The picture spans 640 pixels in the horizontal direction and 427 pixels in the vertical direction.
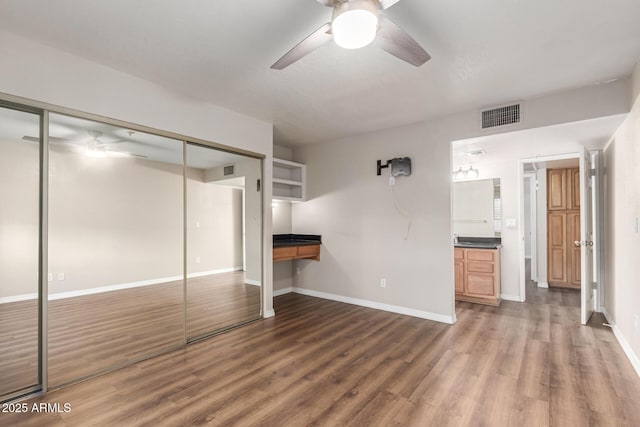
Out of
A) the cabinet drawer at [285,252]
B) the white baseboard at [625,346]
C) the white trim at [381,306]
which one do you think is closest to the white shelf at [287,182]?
the cabinet drawer at [285,252]

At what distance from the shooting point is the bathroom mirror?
514cm

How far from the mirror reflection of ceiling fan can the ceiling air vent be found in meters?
3.70

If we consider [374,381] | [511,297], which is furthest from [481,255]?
[374,381]

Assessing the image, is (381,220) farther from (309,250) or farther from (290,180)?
(290,180)

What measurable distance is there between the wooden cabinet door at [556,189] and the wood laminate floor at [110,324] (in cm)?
593

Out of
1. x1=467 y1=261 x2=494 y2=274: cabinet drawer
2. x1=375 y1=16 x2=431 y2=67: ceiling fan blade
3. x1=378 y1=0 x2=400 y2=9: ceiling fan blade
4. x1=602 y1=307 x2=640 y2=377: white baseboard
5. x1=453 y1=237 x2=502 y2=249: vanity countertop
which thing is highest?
x1=378 y1=0 x2=400 y2=9: ceiling fan blade

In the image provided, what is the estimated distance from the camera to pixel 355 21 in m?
1.55

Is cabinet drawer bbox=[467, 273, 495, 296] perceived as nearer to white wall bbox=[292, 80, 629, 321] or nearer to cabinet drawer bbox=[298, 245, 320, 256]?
white wall bbox=[292, 80, 629, 321]

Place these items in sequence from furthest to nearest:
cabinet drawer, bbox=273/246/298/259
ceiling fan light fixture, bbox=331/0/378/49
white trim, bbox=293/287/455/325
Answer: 1. cabinet drawer, bbox=273/246/298/259
2. white trim, bbox=293/287/455/325
3. ceiling fan light fixture, bbox=331/0/378/49

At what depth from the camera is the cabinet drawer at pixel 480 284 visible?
4547 mm

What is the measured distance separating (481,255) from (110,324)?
479cm

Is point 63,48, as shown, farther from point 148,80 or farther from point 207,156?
point 207,156

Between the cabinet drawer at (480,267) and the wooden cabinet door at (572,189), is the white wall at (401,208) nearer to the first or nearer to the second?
the cabinet drawer at (480,267)

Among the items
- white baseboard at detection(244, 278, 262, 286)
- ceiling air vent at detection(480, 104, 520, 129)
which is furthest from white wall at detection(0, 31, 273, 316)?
ceiling air vent at detection(480, 104, 520, 129)
